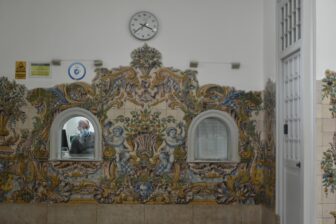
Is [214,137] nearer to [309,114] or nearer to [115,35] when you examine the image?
[115,35]

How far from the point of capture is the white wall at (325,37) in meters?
4.94

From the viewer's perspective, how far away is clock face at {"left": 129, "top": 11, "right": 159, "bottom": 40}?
685 cm

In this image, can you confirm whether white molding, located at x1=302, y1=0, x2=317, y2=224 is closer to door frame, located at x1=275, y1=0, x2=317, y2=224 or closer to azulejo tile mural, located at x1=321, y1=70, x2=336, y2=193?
door frame, located at x1=275, y1=0, x2=317, y2=224

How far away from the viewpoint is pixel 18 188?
22.3 ft

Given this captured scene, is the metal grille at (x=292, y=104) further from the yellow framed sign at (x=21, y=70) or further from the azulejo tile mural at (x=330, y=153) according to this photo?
the yellow framed sign at (x=21, y=70)

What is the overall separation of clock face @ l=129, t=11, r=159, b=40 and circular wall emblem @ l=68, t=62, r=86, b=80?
857mm

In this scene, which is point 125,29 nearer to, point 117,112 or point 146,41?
point 146,41

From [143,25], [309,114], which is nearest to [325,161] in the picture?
[309,114]

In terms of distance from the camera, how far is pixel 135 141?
6805mm

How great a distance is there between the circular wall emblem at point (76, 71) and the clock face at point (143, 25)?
33.7 inches

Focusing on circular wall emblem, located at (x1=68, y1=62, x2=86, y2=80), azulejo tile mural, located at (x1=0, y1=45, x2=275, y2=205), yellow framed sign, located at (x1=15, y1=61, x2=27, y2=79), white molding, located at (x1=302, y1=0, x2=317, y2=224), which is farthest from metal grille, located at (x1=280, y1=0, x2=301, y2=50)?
yellow framed sign, located at (x1=15, y1=61, x2=27, y2=79)

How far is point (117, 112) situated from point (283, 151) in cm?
231

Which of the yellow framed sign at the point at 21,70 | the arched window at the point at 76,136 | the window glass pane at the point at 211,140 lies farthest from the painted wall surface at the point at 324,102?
the yellow framed sign at the point at 21,70

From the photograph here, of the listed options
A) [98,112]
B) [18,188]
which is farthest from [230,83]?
[18,188]
